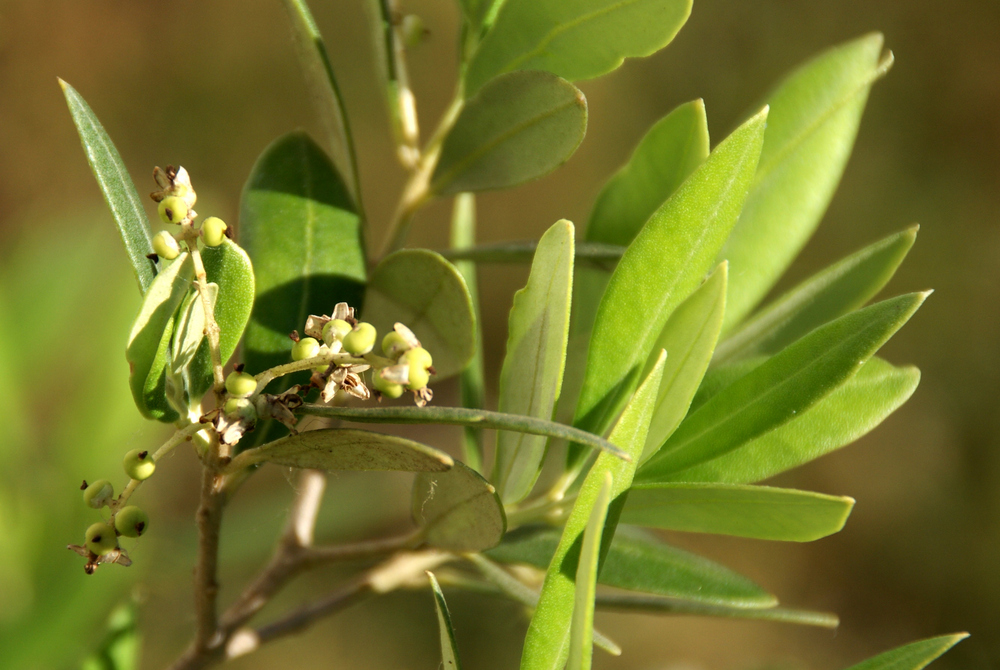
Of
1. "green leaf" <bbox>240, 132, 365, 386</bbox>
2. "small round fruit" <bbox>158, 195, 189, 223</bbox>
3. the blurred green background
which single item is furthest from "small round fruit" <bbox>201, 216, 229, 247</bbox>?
the blurred green background

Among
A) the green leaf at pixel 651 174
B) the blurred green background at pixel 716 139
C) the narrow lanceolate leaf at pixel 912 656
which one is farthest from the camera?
the blurred green background at pixel 716 139

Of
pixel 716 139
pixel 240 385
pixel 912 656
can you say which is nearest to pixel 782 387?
pixel 912 656

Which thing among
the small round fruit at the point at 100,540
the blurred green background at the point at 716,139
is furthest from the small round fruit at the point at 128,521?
the blurred green background at the point at 716,139

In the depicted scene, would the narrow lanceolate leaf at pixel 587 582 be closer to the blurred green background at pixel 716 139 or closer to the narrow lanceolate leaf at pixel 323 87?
the narrow lanceolate leaf at pixel 323 87

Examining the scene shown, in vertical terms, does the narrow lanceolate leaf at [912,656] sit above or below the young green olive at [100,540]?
below

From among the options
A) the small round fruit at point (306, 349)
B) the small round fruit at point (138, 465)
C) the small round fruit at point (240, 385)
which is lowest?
the small round fruit at point (138, 465)

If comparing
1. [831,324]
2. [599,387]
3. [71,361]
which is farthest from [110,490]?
[71,361]

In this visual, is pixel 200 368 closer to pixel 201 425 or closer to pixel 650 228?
pixel 201 425

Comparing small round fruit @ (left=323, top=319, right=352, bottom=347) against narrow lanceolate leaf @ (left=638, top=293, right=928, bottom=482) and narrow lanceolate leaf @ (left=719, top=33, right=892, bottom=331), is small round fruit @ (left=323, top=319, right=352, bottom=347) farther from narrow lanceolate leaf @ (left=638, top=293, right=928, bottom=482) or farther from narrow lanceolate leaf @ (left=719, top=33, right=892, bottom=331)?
narrow lanceolate leaf @ (left=719, top=33, right=892, bottom=331)
